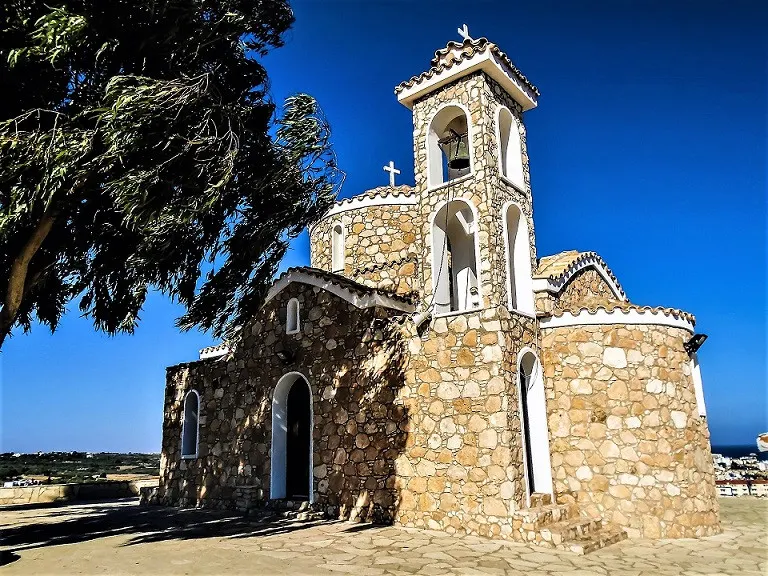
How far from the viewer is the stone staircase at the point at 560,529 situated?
28.9ft

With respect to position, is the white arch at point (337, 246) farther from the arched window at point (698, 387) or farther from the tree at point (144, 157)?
the arched window at point (698, 387)

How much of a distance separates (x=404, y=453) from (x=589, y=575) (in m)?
4.34

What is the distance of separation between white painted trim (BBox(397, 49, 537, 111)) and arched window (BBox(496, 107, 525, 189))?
56cm

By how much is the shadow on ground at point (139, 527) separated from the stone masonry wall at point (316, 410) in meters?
0.98

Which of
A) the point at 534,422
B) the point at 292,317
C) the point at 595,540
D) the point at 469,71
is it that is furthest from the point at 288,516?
the point at 469,71

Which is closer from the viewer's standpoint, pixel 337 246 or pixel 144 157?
pixel 144 157

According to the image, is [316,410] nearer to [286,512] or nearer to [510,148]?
[286,512]

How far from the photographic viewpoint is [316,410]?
12.4m

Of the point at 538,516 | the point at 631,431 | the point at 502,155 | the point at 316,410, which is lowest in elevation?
the point at 538,516

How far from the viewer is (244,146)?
9.69m

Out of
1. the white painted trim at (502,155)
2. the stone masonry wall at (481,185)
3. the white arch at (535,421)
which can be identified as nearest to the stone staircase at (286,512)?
the white arch at (535,421)

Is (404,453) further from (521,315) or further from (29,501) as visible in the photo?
(29,501)

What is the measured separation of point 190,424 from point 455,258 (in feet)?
28.7

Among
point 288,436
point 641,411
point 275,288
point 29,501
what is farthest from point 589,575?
point 29,501
